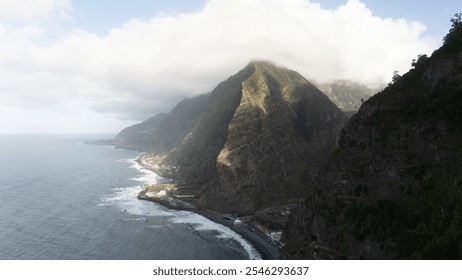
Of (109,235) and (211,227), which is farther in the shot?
(211,227)

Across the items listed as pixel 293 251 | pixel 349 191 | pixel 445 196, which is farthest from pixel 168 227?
pixel 445 196

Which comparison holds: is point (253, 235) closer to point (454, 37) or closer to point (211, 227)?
point (211, 227)

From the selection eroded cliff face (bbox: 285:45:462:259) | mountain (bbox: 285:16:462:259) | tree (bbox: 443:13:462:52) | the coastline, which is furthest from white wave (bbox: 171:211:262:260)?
tree (bbox: 443:13:462:52)

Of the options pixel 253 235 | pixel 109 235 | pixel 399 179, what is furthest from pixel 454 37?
pixel 109 235

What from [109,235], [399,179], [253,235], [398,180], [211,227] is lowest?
[253,235]

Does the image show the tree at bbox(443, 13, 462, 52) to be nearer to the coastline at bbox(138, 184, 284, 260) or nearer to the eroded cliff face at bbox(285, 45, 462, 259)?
the eroded cliff face at bbox(285, 45, 462, 259)

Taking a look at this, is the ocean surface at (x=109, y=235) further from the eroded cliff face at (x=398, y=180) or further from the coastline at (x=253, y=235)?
the eroded cliff face at (x=398, y=180)
